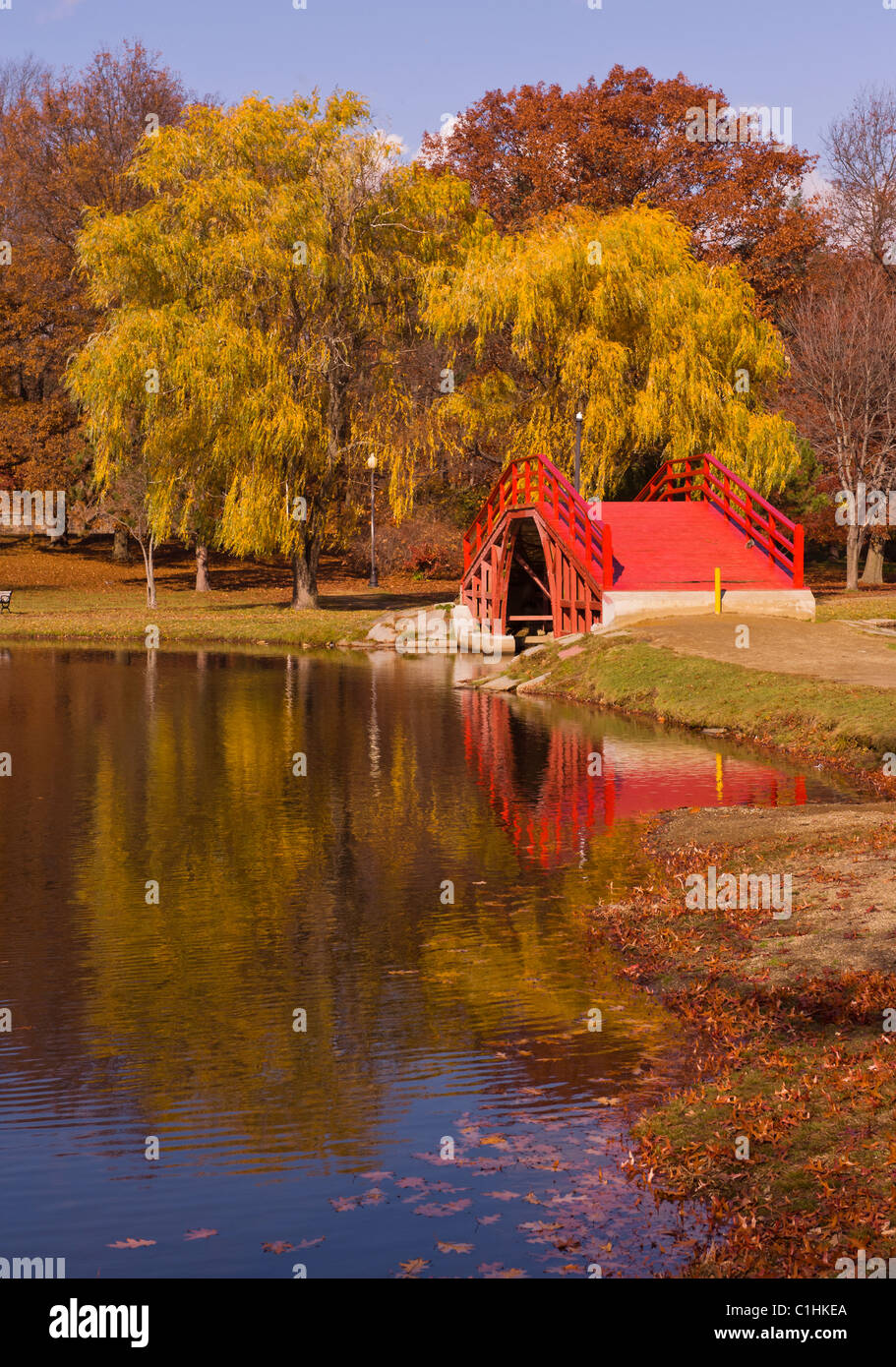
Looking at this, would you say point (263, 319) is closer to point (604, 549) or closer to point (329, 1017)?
point (604, 549)

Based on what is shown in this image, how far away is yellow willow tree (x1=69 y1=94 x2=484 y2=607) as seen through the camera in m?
40.1

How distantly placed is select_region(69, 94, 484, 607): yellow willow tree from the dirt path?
15.0m

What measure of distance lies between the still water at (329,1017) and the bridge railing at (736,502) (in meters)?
14.2

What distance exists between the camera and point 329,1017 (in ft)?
28.1

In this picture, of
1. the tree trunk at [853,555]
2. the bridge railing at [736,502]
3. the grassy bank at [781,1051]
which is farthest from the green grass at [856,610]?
the grassy bank at [781,1051]

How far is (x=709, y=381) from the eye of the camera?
41938mm

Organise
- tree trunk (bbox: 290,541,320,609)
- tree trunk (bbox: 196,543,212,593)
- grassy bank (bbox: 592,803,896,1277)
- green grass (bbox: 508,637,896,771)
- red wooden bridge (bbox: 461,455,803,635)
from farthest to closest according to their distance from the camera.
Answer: tree trunk (bbox: 196,543,212,593)
tree trunk (bbox: 290,541,320,609)
red wooden bridge (bbox: 461,455,803,635)
green grass (bbox: 508,637,896,771)
grassy bank (bbox: 592,803,896,1277)

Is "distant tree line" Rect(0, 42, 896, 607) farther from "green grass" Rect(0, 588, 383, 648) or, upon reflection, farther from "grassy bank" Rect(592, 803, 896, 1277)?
"grassy bank" Rect(592, 803, 896, 1277)

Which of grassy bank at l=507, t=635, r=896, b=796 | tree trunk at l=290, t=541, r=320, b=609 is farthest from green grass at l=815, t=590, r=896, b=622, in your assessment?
tree trunk at l=290, t=541, r=320, b=609

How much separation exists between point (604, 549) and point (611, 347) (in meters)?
13.1

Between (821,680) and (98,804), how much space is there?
1145 cm

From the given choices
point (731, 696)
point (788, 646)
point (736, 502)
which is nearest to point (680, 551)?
point (736, 502)

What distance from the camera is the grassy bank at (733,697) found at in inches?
739

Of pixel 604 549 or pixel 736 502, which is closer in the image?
pixel 604 549
